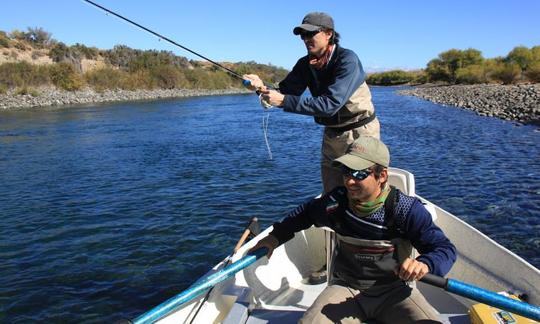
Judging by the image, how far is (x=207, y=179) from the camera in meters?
12.9

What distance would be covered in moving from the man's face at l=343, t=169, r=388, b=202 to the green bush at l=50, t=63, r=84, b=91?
59.8 metres

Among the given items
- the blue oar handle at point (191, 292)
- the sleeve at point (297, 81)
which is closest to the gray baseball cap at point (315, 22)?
the sleeve at point (297, 81)

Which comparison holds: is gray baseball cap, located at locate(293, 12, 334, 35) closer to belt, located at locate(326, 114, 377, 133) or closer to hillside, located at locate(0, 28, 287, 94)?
belt, located at locate(326, 114, 377, 133)

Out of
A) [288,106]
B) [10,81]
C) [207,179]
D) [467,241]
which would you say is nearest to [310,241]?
[467,241]

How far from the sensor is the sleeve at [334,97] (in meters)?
3.60

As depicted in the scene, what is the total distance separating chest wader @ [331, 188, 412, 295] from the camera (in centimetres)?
285

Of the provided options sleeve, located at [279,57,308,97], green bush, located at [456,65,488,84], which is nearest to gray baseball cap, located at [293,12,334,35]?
sleeve, located at [279,57,308,97]

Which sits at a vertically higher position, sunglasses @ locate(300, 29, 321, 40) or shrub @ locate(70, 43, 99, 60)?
shrub @ locate(70, 43, 99, 60)

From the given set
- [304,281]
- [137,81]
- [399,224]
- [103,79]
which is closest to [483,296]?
[399,224]

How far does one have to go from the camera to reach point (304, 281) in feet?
17.0

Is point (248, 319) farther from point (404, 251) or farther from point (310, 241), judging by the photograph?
point (310, 241)

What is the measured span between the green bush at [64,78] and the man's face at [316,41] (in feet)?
192

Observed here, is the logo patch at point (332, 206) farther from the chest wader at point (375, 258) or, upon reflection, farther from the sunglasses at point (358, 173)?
the sunglasses at point (358, 173)

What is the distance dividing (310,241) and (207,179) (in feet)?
25.3
